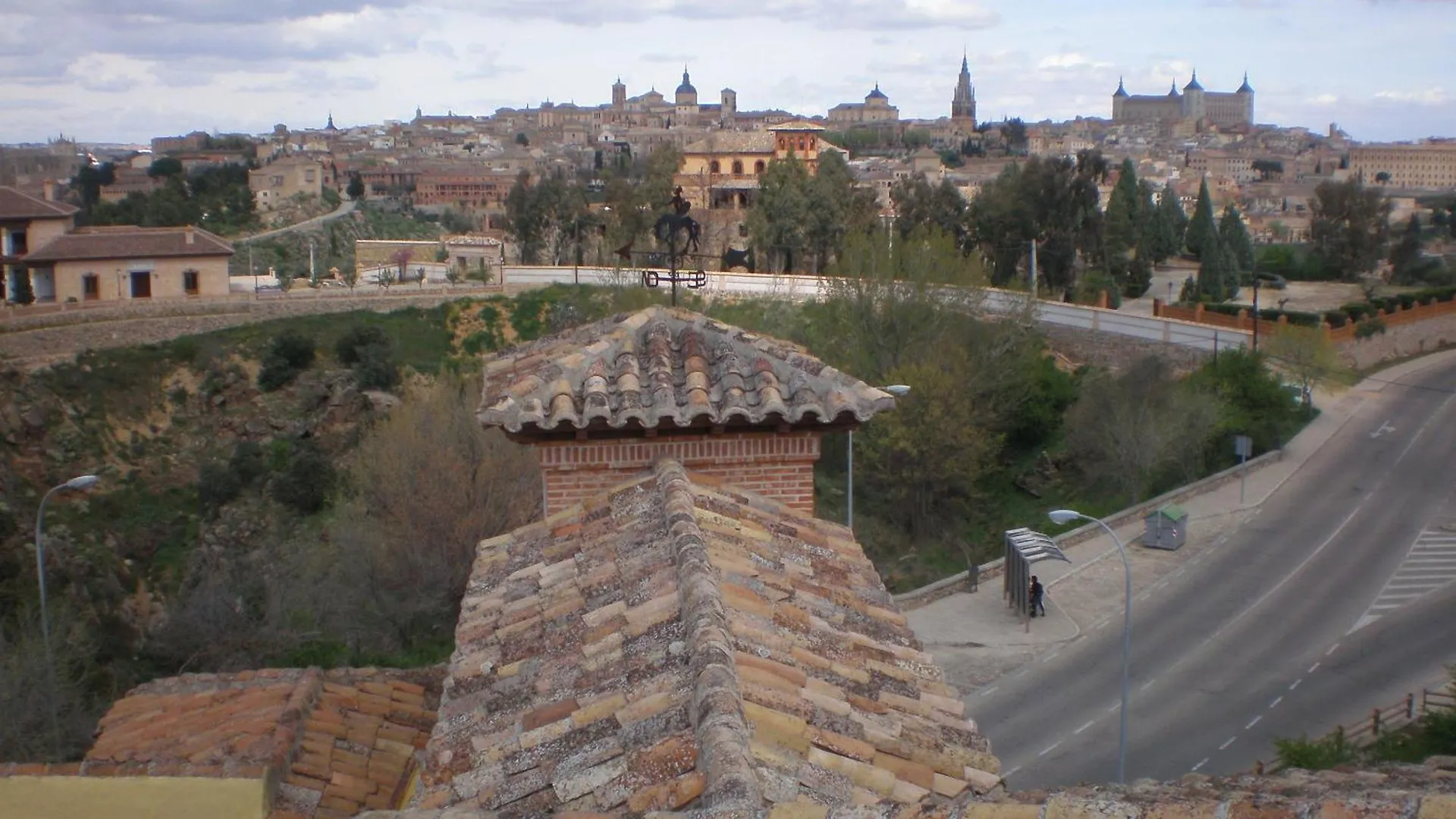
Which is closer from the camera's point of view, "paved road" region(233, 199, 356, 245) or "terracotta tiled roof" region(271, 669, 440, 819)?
"terracotta tiled roof" region(271, 669, 440, 819)

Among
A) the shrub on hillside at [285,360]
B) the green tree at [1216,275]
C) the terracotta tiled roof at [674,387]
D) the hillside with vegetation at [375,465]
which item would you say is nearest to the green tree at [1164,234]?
the green tree at [1216,275]

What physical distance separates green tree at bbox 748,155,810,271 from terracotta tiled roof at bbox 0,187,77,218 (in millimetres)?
21639

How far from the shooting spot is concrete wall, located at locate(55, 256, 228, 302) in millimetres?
37656

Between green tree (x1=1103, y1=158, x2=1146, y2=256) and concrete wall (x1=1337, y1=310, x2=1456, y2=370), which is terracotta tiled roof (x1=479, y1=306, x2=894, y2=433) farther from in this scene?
green tree (x1=1103, y1=158, x2=1146, y2=256)

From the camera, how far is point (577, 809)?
3.52 metres

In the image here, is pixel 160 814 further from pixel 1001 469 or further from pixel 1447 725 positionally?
pixel 1001 469

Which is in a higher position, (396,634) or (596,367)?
(596,367)

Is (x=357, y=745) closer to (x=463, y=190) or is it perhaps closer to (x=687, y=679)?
(x=687, y=679)

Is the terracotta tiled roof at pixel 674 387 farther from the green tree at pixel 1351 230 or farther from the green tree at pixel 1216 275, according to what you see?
the green tree at pixel 1351 230

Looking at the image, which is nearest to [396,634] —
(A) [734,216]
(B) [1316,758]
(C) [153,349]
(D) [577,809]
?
(B) [1316,758]

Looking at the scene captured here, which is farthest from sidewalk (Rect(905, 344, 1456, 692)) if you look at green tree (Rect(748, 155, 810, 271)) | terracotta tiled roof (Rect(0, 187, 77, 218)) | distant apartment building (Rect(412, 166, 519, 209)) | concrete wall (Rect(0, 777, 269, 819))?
distant apartment building (Rect(412, 166, 519, 209))

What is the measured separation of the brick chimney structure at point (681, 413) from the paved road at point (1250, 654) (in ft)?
25.6

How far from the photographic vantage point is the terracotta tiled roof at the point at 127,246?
1485 inches

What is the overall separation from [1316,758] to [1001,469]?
16.1 meters
